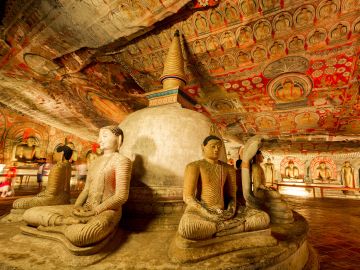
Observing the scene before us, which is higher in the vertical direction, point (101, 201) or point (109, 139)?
point (109, 139)

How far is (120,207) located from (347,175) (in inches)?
594

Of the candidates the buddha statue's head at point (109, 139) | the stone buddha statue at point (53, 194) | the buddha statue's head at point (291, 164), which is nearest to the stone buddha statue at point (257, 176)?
the buddha statue's head at point (109, 139)

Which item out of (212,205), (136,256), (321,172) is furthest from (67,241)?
(321,172)

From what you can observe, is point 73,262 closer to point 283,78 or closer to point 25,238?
point 25,238

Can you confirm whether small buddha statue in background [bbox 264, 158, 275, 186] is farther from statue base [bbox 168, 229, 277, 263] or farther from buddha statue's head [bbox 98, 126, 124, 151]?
buddha statue's head [bbox 98, 126, 124, 151]

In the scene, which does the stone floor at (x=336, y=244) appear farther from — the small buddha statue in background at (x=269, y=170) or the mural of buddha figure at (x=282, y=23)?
the small buddha statue in background at (x=269, y=170)

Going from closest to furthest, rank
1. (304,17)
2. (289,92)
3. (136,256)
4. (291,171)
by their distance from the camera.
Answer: (136,256), (304,17), (289,92), (291,171)

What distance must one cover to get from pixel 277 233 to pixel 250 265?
3.21ft

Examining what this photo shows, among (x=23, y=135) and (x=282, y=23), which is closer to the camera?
(x=282, y=23)

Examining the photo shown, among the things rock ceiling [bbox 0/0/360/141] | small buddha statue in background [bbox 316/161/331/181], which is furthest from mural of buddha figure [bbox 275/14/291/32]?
small buddha statue in background [bbox 316/161/331/181]

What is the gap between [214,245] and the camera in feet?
5.28

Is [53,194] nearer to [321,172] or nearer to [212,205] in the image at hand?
[212,205]

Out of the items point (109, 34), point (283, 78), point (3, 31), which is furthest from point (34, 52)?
point (283, 78)

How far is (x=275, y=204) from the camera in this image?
106 inches
